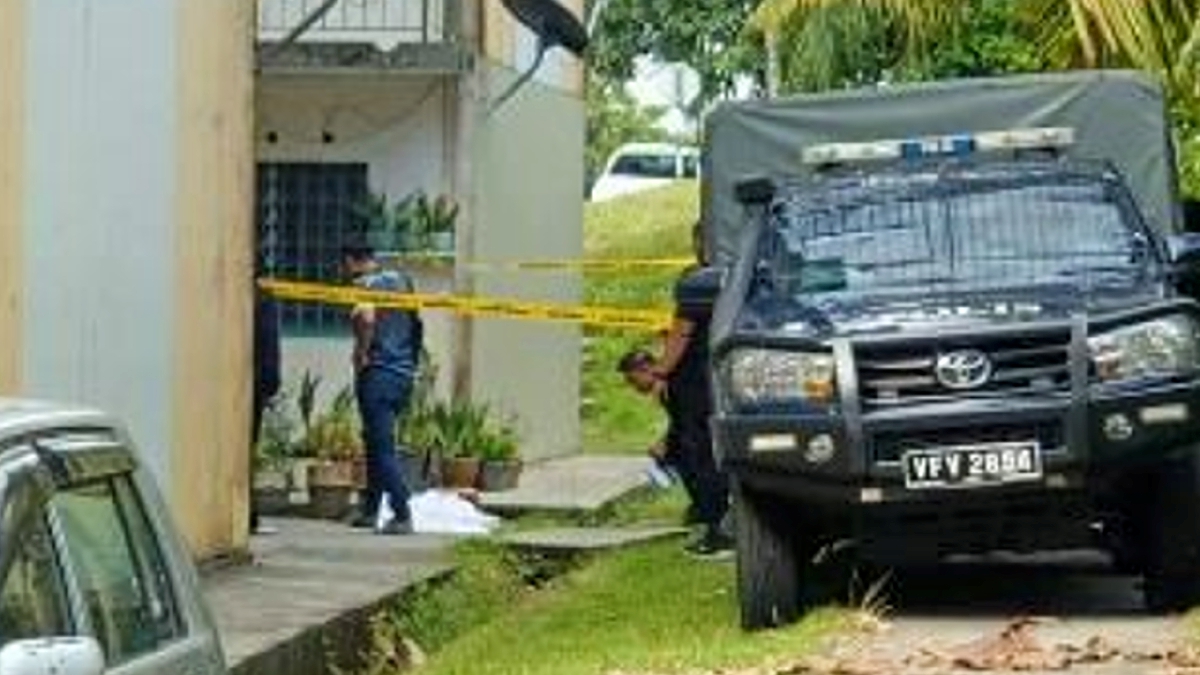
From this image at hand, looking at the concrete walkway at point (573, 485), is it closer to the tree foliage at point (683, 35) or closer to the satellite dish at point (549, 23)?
the satellite dish at point (549, 23)

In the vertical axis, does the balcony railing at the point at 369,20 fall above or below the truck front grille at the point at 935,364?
above

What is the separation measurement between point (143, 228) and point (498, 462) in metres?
6.35

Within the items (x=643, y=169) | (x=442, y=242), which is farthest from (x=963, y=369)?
(x=643, y=169)

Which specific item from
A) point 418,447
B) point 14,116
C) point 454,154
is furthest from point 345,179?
point 14,116

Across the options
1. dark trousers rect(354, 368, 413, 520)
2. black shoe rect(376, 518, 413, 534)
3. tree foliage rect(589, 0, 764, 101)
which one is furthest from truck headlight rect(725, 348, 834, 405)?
tree foliage rect(589, 0, 764, 101)

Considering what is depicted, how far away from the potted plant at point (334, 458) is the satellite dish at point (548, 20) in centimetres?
279

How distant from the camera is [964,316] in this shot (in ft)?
33.9

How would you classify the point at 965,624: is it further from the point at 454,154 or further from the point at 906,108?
the point at 454,154

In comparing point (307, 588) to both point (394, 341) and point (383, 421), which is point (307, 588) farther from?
point (394, 341)

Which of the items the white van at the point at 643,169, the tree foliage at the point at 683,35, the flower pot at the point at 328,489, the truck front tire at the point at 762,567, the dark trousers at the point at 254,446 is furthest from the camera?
the white van at the point at 643,169

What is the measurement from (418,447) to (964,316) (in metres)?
7.53

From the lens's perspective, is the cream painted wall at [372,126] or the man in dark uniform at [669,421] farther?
the cream painted wall at [372,126]

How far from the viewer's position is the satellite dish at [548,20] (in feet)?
57.5

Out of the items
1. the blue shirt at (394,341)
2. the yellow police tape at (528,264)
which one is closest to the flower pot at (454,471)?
the yellow police tape at (528,264)
